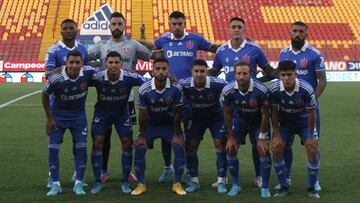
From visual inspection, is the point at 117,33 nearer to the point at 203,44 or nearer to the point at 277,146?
the point at 203,44

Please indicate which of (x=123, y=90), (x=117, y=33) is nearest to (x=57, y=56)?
(x=117, y=33)

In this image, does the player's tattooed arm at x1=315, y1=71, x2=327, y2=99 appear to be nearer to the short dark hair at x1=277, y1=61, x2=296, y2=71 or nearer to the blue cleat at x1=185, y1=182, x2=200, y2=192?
the short dark hair at x1=277, y1=61, x2=296, y2=71

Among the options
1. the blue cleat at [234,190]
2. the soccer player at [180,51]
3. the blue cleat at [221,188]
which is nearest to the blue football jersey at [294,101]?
the blue cleat at [234,190]

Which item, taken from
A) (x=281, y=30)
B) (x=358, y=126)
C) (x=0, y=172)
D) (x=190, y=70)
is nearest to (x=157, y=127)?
(x=190, y=70)

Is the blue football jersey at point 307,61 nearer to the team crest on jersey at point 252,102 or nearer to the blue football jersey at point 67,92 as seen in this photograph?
the team crest on jersey at point 252,102

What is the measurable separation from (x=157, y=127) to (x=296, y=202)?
6.37 feet

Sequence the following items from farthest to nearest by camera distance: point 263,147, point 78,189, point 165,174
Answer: point 165,174, point 78,189, point 263,147

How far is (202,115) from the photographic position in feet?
25.3

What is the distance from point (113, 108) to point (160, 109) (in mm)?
583

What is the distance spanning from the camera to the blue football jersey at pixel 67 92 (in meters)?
7.27

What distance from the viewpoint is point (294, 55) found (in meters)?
7.55

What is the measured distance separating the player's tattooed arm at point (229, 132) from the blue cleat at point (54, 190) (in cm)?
198

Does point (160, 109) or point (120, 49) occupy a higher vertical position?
point (120, 49)

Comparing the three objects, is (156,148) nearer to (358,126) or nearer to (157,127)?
(157,127)
